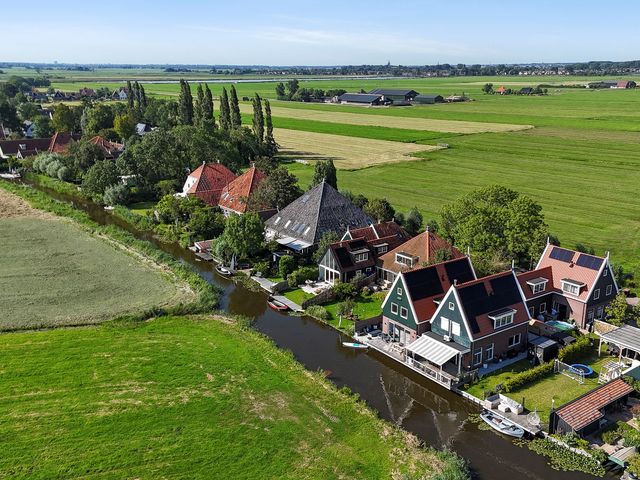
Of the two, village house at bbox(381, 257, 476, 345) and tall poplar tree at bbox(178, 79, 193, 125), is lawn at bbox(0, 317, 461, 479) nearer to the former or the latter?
village house at bbox(381, 257, 476, 345)

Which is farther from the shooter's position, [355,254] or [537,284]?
[355,254]

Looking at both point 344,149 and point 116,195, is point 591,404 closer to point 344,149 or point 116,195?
point 116,195

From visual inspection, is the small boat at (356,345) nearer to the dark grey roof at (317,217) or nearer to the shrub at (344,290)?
the shrub at (344,290)

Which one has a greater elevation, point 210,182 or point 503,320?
point 210,182

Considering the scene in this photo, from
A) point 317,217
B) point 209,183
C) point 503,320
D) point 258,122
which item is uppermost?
point 258,122

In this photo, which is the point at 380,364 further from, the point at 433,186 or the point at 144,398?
the point at 433,186

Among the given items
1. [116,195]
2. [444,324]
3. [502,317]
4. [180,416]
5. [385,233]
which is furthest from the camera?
[116,195]

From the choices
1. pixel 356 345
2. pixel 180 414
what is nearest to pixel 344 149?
pixel 356 345

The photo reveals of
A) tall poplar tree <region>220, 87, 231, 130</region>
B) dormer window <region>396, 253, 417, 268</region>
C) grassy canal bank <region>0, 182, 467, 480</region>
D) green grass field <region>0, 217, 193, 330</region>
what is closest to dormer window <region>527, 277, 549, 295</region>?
dormer window <region>396, 253, 417, 268</region>
